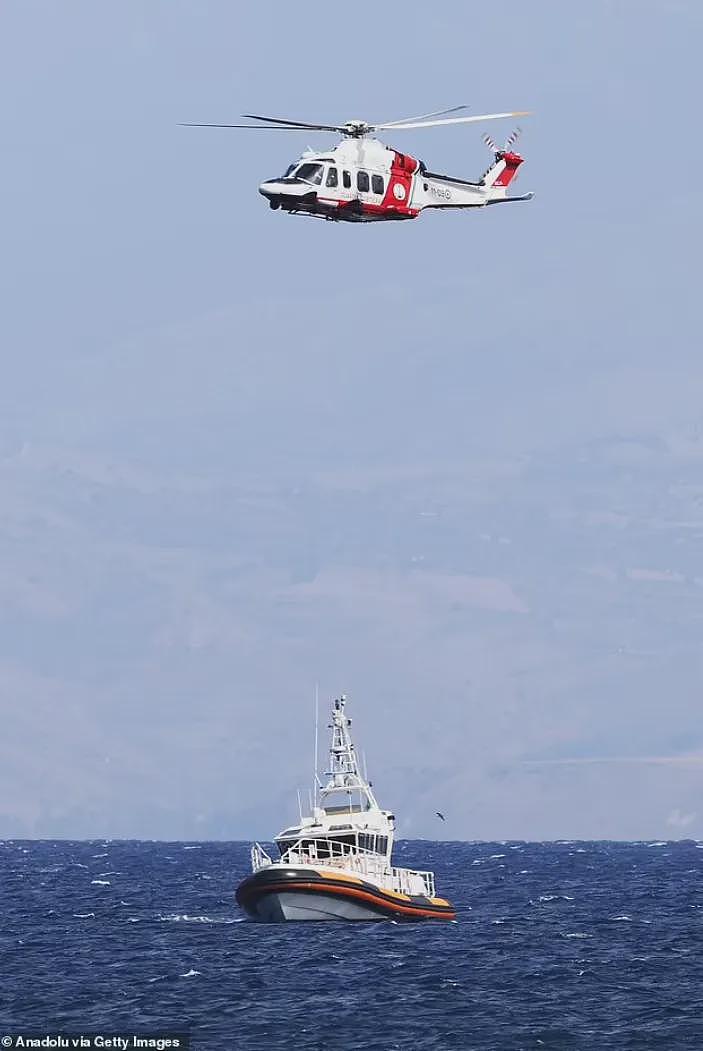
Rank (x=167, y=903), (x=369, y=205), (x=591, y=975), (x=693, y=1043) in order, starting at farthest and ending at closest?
(x=167, y=903), (x=591, y=975), (x=369, y=205), (x=693, y=1043)

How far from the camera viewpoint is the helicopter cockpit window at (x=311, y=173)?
63.9 meters

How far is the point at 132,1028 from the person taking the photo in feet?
185

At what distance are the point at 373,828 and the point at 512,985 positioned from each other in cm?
1694

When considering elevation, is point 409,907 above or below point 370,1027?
above

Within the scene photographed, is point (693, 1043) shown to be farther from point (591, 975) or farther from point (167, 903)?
point (167, 903)

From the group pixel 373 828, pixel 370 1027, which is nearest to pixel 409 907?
pixel 373 828

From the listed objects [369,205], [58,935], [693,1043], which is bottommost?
[693,1043]

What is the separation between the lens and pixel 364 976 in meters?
69.5

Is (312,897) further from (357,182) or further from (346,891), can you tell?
(357,182)
